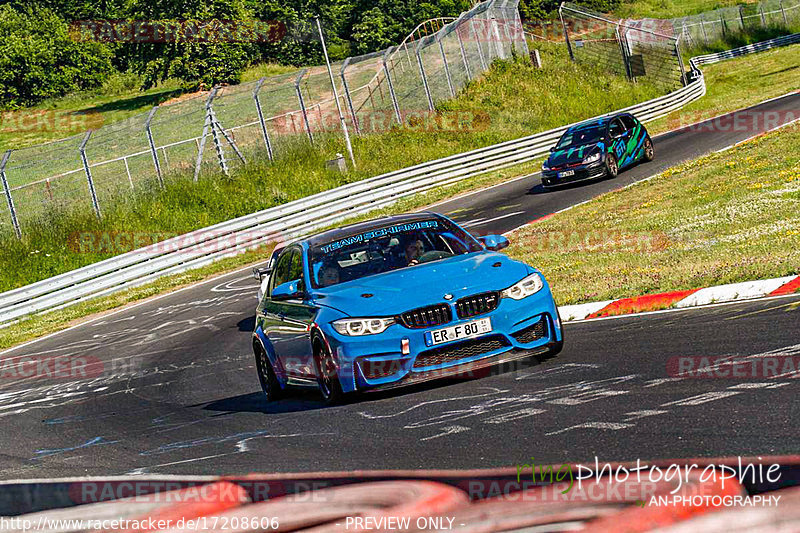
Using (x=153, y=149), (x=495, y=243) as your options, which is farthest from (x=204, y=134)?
(x=495, y=243)

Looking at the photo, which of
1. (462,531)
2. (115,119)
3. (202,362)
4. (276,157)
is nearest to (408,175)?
(276,157)

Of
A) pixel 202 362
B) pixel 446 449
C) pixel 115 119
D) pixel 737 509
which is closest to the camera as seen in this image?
pixel 737 509

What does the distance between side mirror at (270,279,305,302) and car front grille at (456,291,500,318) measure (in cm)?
173

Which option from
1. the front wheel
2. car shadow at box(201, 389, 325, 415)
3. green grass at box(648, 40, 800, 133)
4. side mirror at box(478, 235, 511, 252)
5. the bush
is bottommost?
green grass at box(648, 40, 800, 133)

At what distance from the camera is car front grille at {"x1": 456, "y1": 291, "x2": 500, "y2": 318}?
813 centimetres

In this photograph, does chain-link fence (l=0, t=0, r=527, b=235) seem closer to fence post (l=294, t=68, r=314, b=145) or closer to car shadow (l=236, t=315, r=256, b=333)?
fence post (l=294, t=68, r=314, b=145)

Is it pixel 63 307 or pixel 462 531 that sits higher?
pixel 462 531

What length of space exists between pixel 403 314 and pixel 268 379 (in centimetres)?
234

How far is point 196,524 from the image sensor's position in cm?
486

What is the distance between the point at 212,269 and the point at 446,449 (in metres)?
22.0

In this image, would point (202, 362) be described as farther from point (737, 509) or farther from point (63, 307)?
point (63, 307)

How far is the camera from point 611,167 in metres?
27.2

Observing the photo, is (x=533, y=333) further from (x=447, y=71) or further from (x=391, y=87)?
(x=447, y=71)

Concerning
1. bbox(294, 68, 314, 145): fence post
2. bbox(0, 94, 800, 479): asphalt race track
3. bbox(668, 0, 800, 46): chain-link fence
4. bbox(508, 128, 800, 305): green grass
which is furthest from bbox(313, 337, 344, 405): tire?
bbox(668, 0, 800, 46): chain-link fence
